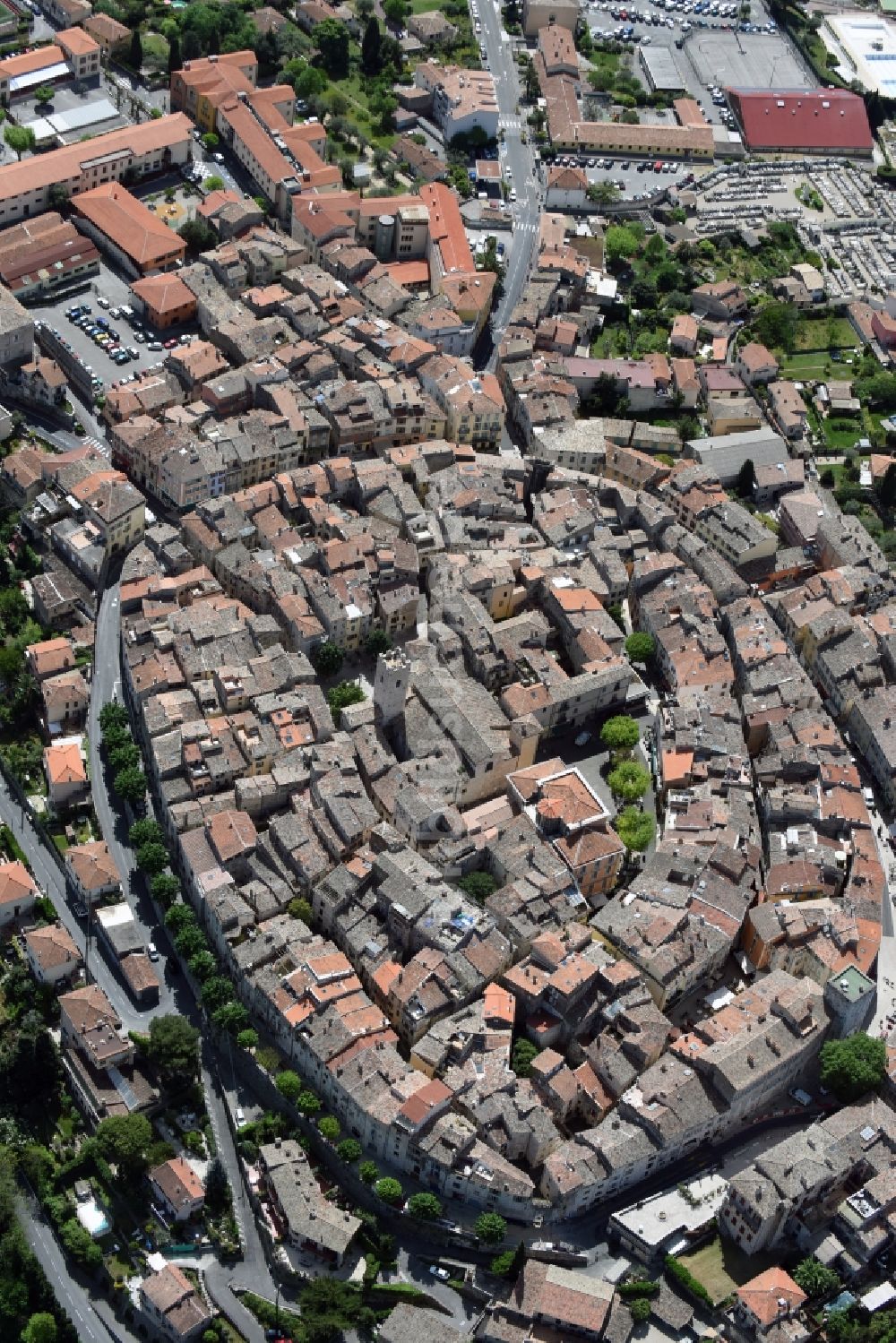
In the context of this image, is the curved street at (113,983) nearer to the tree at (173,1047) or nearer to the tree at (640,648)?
the tree at (173,1047)

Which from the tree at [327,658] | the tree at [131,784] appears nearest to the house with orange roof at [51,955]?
the tree at [131,784]

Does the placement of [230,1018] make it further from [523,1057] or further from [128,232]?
[128,232]

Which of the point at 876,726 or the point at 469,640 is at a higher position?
the point at 469,640

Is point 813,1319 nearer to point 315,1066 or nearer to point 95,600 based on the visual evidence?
point 315,1066

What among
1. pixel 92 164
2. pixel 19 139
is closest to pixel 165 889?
pixel 92 164

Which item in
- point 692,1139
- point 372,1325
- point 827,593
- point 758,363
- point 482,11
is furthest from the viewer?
point 482,11

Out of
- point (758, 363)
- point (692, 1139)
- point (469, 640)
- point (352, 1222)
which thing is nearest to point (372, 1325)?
point (352, 1222)
